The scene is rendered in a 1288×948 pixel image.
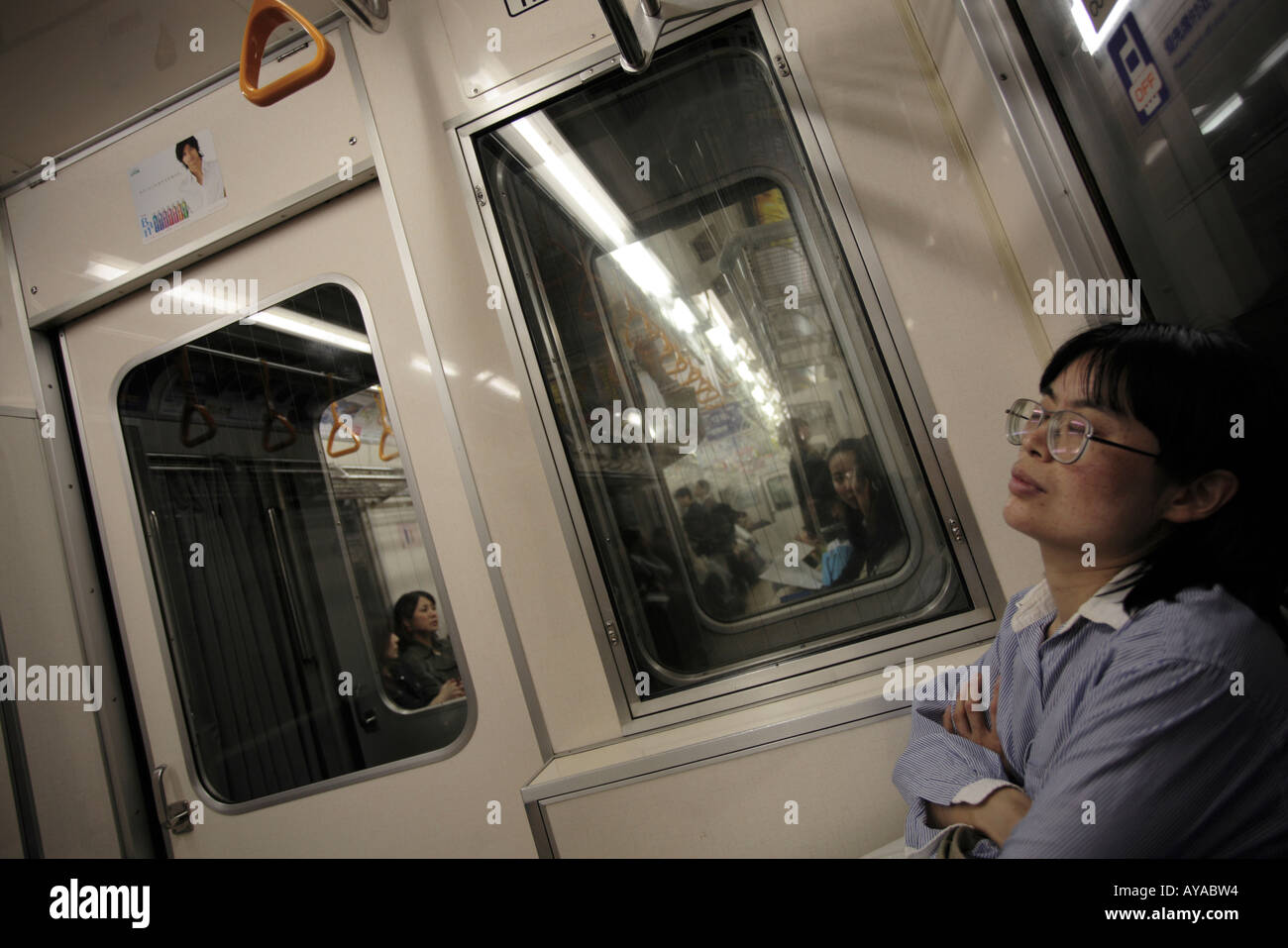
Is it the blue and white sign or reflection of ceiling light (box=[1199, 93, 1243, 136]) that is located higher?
the blue and white sign

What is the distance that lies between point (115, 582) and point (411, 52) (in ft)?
6.21

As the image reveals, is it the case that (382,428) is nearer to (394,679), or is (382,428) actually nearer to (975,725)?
(394,679)

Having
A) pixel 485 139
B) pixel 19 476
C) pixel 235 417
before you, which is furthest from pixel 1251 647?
pixel 19 476

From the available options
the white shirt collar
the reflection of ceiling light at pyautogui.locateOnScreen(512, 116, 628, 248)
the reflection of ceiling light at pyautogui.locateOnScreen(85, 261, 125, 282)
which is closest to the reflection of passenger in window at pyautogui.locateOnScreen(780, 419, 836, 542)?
the reflection of ceiling light at pyautogui.locateOnScreen(512, 116, 628, 248)

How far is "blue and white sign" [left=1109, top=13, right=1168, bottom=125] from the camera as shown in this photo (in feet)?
3.69

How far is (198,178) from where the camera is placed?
7.14 ft

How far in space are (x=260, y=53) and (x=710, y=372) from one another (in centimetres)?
117

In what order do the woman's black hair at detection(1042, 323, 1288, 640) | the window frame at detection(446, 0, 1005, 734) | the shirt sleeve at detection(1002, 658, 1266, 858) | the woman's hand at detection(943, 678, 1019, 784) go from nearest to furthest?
the shirt sleeve at detection(1002, 658, 1266, 858) → the woman's black hair at detection(1042, 323, 1288, 640) → the woman's hand at detection(943, 678, 1019, 784) → the window frame at detection(446, 0, 1005, 734)

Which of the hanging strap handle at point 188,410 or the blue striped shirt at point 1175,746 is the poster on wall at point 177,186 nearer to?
the hanging strap handle at point 188,410

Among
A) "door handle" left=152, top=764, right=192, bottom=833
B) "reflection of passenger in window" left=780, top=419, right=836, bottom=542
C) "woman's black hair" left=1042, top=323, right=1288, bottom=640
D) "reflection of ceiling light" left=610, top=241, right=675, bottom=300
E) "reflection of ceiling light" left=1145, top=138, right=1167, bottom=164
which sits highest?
"reflection of ceiling light" left=610, top=241, right=675, bottom=300

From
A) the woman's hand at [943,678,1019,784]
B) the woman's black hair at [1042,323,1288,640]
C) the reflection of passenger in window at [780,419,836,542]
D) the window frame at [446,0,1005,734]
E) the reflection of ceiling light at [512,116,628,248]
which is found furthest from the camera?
the reflection of ceiling light at [512,116,628,248]

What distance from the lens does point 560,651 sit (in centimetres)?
182

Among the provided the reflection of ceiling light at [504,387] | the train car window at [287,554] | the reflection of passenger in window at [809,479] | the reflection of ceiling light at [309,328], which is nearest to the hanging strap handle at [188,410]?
the train car window at [287,554]

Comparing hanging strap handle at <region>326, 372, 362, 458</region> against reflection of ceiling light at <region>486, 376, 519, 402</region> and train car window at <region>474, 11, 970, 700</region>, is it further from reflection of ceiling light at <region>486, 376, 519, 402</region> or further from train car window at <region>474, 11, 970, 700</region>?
train car window at <region>474, 11, 970, 700</region>
